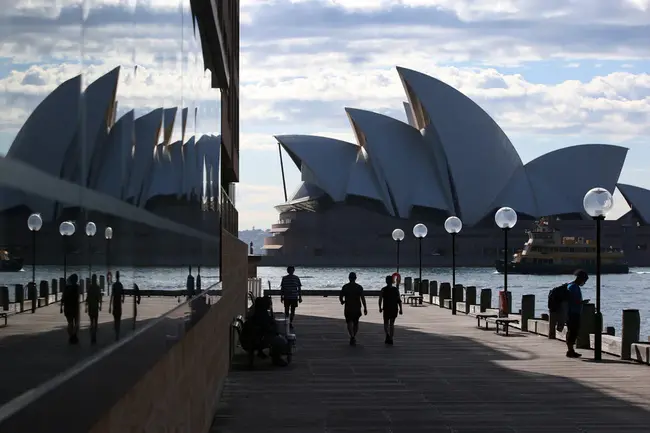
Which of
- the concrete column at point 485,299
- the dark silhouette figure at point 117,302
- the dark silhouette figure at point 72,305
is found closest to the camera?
the dark silhouette figure at point 72,305

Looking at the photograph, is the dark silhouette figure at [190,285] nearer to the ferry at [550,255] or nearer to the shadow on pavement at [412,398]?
the shadow on pavement at [412,398]

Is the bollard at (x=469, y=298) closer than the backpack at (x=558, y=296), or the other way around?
the backpack at (x=558, y=296)

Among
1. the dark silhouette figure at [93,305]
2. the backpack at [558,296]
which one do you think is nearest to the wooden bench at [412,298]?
the backpack at [558,296]

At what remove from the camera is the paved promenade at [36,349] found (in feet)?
5.81

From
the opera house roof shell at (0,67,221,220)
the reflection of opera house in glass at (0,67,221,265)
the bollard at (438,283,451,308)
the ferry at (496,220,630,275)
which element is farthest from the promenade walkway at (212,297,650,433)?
the ferry at (496,220,630,275)

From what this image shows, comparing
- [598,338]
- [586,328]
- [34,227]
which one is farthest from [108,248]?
[586,328]

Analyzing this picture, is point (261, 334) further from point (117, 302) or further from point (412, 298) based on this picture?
point (412, 298)

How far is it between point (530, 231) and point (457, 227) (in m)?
78.9

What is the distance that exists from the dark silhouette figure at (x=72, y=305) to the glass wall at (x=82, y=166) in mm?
13

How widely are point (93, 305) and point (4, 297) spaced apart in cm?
74

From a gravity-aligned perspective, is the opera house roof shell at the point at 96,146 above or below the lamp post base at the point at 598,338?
above

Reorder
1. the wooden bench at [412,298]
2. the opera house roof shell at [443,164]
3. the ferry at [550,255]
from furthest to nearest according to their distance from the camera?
1. the ferry at [550,255]
2. the opera house roof shell at [443,164]
3. the wooden bench at [412,298]

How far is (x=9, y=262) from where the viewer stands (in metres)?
1.76

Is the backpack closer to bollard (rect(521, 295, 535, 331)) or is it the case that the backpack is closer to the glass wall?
bollard (rect(521, 295, 535, 331))
